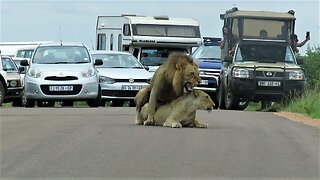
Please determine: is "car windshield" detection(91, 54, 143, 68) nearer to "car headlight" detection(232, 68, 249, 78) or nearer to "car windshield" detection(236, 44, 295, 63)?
"car windshield" detection(236, 44, 295, 63)

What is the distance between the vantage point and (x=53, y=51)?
24750mm

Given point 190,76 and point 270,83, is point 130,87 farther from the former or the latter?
point 190,76

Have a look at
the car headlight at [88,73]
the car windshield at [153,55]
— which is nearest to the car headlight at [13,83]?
the car headlight at [88,73]

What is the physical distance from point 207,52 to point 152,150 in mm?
18631

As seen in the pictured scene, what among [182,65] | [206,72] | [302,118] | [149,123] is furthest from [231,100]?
[182,65]

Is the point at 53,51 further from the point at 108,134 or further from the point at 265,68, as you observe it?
the point at 108,134

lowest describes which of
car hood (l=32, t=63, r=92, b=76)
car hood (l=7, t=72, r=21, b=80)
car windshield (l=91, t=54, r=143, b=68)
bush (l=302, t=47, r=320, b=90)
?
bush (l=302, t=47, r=320, b=90)

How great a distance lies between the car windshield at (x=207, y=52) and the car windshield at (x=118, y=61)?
141 inches

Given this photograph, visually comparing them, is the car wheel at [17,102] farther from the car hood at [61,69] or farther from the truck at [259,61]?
the truck at [259,61]

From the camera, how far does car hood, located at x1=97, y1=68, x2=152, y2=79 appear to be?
25109mm

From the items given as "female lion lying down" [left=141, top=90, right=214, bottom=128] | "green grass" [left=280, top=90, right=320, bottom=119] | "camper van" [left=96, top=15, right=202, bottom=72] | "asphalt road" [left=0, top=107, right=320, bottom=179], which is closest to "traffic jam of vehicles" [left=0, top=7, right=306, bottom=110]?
"green grass" [left=280, top=90, right=320, bottom=119]

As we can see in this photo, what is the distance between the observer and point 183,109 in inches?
606

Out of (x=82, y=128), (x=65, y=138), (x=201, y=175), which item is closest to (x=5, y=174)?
(x=201, y=175)

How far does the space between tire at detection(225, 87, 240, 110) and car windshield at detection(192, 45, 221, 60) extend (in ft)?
14.0
